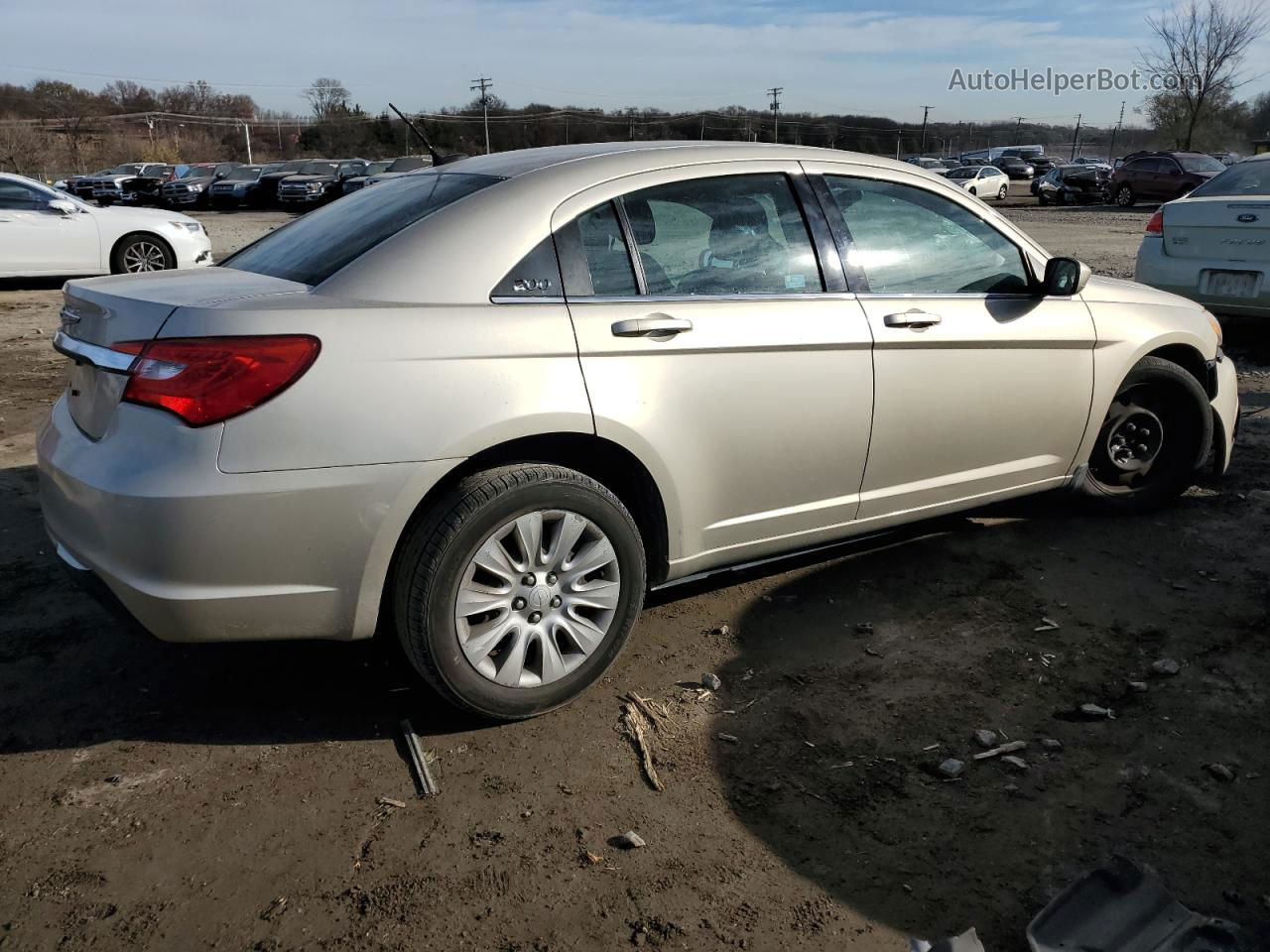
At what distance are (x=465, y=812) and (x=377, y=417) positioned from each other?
1.07m

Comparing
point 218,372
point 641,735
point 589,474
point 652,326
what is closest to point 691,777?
point 641,735

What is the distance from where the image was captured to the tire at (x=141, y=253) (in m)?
12.7

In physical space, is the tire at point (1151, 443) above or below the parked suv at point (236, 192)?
below

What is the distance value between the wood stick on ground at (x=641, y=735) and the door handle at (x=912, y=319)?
1609mm

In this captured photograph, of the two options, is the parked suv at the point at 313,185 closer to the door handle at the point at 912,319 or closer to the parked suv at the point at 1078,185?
the parked suv at the point at 1078,185

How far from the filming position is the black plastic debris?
84.7 inches

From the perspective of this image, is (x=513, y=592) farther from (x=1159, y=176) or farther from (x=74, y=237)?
(x=1159, y=176)

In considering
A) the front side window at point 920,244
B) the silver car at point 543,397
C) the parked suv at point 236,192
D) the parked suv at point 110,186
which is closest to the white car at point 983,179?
the parked suv at point 236,192

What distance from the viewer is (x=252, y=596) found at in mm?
2682

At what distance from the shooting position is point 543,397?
2893 millimetres

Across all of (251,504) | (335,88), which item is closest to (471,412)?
(251,504)

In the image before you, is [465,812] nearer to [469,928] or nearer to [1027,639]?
[469,928]

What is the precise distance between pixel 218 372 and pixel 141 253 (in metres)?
11.8

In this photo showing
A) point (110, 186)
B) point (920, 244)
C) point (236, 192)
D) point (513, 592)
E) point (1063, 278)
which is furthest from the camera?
point (110, 186)
